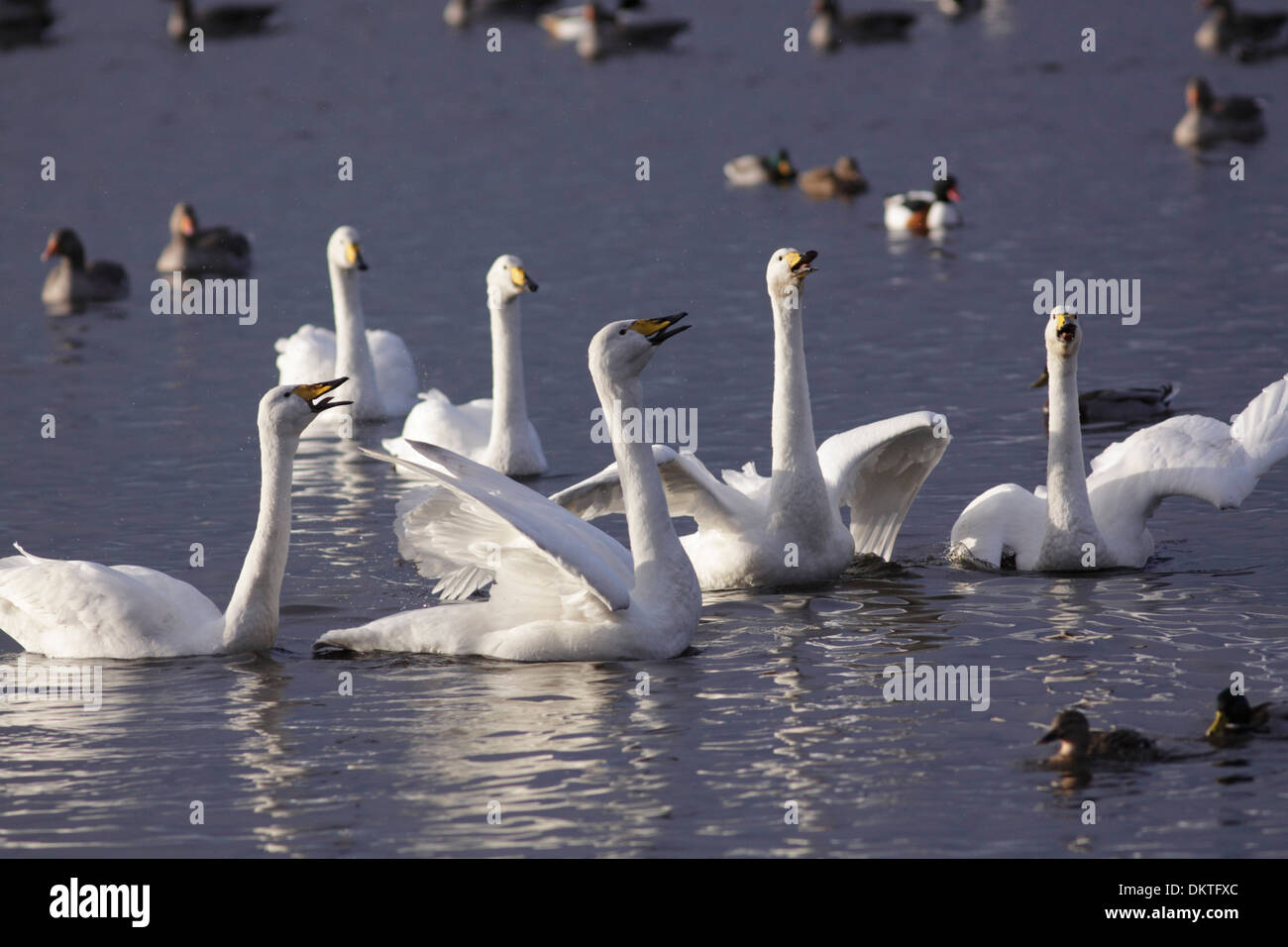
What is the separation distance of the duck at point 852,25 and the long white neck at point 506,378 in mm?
33195

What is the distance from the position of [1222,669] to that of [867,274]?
15.4 metres

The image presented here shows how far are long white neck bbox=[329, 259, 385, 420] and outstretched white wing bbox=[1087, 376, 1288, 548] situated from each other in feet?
24.6

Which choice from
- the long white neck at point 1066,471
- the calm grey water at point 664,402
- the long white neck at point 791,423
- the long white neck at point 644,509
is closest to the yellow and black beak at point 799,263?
the long white neck at point 791,423

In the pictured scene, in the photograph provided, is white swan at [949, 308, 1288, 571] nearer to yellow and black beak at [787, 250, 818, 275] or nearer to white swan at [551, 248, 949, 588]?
white swan at [551, 248, 949, 588]

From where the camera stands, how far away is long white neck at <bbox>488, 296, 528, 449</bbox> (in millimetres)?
16781

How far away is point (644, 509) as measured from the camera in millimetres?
11766

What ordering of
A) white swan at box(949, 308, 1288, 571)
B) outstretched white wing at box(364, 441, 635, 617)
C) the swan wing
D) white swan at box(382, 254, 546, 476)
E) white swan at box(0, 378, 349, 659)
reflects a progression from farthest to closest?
white swan at box(382, 254, 546, 476) < the swan wing < white swan at box(949, 308, 1288, 571) < white swan at box(0, 378, 349, 659) < outstretched white wing at box(364, 441, 635, 617)

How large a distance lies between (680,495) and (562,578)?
1.67 metres

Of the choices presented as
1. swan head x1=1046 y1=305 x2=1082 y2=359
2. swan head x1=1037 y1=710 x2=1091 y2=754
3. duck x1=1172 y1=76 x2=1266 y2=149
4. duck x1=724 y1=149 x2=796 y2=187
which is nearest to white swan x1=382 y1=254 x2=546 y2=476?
swan head x1=1046 y1=305 x2=1082 y2=359

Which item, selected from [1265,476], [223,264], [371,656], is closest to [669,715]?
[371,656]

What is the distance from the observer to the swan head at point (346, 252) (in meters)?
19.4

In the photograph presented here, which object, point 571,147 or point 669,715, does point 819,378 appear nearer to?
point 669,715

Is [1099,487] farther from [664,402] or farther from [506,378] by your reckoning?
[664,402]

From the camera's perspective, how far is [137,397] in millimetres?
20703
